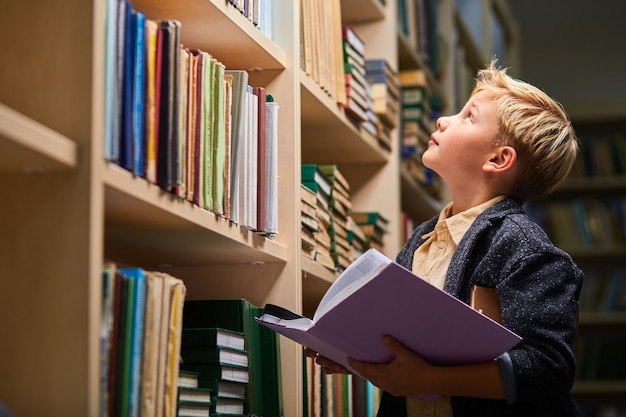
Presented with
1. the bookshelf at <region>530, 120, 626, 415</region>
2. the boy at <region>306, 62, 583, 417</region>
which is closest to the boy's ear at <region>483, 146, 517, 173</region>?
the boy at <region>306, 62, 583, 417</region>

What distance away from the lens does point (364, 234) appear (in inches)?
110

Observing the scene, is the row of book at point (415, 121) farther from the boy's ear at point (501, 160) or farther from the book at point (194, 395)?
the book at point (194, 395)

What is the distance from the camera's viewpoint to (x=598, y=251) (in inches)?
220

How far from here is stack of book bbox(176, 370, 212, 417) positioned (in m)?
1.57

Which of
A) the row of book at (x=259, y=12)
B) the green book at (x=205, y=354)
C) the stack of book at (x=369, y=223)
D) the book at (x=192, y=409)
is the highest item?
the row of book at (x=259, y=12)

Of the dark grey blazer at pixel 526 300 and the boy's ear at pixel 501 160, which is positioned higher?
the boy's ear at pixel 501 160

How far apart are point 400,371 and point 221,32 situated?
0.75 metres

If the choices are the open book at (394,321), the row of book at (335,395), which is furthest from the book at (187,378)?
the row of book at (335,395)

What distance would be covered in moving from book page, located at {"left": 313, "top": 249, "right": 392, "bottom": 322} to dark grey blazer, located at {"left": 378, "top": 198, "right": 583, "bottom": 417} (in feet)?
1.01

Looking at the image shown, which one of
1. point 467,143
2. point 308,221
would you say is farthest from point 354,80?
point 467,143

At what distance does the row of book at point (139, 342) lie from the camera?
4.33 feet

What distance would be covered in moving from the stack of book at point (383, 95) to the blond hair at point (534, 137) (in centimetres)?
87

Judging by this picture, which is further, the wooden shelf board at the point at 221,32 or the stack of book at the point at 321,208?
the stack of book at the point at 321,208

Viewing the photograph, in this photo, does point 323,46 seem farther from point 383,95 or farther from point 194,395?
point 194,395
